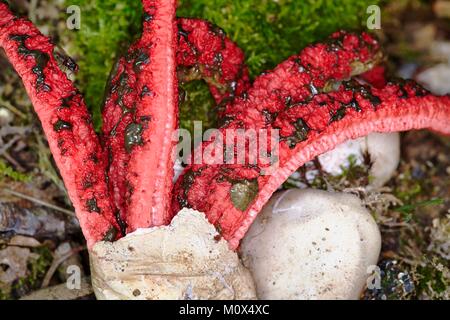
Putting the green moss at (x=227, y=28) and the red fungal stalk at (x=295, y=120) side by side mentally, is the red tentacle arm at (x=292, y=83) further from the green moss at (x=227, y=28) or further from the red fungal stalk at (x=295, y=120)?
the green moss at (x=227, y=28)

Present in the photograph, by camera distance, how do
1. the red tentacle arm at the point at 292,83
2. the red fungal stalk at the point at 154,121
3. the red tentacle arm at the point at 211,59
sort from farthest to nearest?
the red tentacle arm at the point at 211,59
the red tentacle arm at the point at 292,83
the red fungal stalk at the point at 154,121

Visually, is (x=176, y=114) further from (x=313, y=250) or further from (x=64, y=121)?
(x=313, y=250)

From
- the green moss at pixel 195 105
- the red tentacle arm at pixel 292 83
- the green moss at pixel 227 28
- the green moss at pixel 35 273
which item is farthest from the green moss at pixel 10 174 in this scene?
the red tentacle arm at pixel 292 83

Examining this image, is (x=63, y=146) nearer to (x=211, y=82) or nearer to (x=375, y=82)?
(x=211, y=82)

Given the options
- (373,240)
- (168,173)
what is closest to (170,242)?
(168,173)

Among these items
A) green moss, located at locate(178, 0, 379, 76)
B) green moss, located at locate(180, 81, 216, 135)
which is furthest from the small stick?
green moss, located at locate(178, 0, 379, 76)

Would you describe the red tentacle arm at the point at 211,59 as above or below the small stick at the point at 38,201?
above
